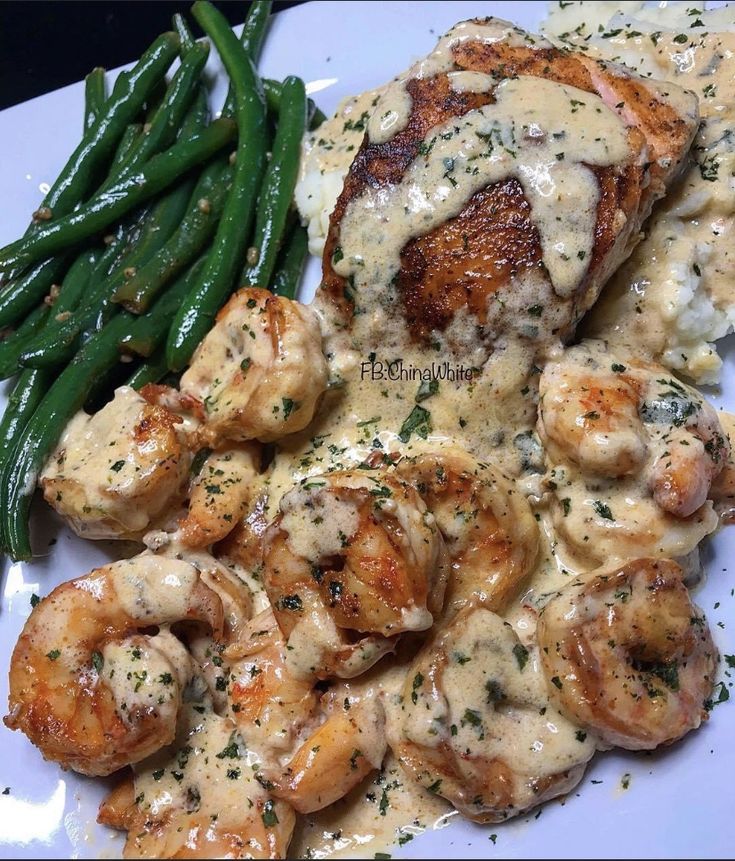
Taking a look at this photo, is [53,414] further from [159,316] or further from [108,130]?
[108,130]

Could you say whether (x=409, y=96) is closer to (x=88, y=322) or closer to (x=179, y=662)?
(x=88, y=322)

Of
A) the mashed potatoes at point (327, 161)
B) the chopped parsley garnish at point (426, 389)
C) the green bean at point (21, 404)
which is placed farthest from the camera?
the mashed potatoes at point (327, 161)

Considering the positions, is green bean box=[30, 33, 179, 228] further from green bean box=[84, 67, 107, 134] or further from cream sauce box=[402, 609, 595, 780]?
cream sauce box=[402, 609, 595, 780]

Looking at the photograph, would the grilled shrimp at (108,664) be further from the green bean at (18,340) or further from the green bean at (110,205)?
the green bean at (110,205)

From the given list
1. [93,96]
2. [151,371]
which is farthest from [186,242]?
[93,96]

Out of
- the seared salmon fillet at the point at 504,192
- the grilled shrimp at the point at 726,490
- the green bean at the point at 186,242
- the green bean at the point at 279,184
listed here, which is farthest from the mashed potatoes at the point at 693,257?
the green bean at the point at 186,242

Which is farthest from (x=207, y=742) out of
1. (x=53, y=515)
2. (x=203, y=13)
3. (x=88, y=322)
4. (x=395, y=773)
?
(x=203, y=13)
